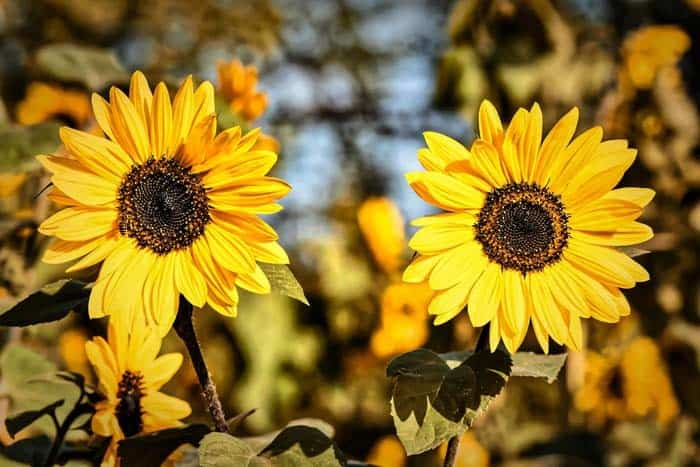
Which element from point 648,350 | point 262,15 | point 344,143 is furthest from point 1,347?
point 344,143

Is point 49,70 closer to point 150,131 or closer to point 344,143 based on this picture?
point 150,131

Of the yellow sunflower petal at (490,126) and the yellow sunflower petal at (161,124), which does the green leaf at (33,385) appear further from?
the yellow sunflower petal at (490,126)

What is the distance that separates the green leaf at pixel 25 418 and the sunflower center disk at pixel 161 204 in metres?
0.20

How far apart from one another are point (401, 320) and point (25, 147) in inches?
55.9

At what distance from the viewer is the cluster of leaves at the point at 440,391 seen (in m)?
0.80

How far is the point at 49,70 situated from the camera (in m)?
1.45

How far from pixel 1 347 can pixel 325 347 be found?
4.72ft

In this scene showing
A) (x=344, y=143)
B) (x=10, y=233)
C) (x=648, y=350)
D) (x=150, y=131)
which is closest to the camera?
(x=150, y=131)

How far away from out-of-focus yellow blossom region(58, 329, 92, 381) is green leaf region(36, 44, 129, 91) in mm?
732

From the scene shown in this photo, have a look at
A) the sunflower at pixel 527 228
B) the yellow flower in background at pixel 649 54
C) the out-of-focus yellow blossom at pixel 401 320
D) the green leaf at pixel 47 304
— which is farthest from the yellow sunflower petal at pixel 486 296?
the yellow flower in background at pixel 649 54

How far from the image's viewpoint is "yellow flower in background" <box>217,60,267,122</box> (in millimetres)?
1362

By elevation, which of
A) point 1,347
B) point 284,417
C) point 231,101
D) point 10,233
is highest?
point 231,101

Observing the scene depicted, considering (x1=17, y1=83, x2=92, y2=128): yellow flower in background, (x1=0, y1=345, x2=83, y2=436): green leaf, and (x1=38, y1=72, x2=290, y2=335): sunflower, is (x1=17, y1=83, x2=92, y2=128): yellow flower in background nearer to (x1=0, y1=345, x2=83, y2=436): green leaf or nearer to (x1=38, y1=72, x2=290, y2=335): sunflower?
(x1=0, y1=345, x2=83, y2=436): green leaf

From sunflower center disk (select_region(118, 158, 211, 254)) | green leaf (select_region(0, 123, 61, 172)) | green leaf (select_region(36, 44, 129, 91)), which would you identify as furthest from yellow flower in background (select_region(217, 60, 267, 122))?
sunflower center disk (select_region(118, 158, 211, 254))
